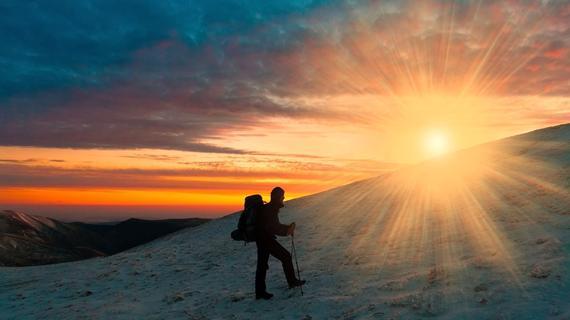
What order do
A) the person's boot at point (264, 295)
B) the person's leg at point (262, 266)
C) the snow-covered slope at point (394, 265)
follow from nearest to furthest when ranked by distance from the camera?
the snow-covered slope at point (394, 265) < the person's boot at point (264, 295) < the person's leg at point (262, 266)

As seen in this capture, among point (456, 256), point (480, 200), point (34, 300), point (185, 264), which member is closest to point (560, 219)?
point (456, 256)

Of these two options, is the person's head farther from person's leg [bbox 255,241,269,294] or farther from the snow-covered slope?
the snow-covered slope

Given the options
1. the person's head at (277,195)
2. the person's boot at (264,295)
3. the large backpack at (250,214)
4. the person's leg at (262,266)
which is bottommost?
the person's boot at (264,295)

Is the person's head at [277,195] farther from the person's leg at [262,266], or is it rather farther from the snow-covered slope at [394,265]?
the snow-covered slope at [394,265]

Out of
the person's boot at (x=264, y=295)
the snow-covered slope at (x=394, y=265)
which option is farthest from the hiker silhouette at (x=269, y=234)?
the snow-covered slope at (x=394, y=265)

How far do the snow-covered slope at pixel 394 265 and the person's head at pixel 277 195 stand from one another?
89.6 inches

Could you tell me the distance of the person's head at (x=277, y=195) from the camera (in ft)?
37.0

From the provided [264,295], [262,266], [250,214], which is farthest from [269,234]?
[264,295]

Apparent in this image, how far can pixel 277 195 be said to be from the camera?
37.1 ft

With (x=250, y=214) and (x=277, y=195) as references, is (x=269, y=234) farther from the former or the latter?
(x=277, y=195)

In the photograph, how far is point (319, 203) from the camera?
29.0 meters

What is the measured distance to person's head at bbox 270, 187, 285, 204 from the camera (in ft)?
37.0

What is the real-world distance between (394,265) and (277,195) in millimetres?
3630

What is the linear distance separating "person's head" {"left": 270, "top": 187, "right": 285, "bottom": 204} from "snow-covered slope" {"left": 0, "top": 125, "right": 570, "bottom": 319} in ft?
7.47
